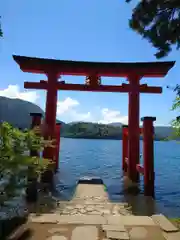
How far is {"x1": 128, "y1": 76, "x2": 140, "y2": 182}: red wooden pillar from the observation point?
939 centimetres

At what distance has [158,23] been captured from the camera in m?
4.11

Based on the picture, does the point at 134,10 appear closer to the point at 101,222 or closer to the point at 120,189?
the point at 101,222

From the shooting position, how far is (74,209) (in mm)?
5746

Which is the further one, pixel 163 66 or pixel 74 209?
pixel 163 66

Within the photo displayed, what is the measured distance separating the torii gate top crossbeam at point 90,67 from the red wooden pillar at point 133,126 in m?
0.45

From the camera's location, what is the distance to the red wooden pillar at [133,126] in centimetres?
939

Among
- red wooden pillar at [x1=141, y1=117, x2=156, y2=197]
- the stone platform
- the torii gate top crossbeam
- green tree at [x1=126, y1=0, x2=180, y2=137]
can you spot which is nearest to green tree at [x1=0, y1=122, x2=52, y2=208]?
the stone platform

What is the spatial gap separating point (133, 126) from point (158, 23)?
18.8ft

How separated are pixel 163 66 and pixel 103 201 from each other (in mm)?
5607

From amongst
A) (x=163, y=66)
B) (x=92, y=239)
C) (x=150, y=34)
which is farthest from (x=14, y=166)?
(x=163, y=66)

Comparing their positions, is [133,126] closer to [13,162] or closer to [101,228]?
[101,228]

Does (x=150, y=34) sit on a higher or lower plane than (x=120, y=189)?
higher

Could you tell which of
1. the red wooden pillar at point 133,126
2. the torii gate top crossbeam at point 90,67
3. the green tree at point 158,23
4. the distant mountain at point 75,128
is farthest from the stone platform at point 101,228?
the distant mountain at point 75,128

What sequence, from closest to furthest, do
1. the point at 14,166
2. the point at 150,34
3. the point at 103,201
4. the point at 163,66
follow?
1. the point at 14,166
2. the point at 150,34
3. the point at 103,201
4. the point at 163,66
